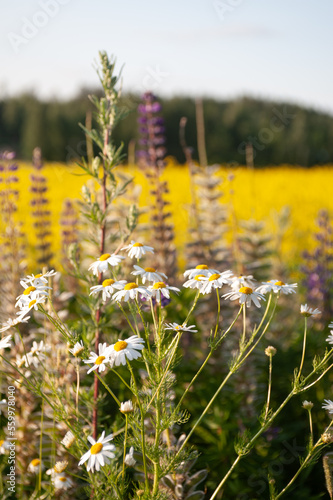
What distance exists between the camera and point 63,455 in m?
2.44

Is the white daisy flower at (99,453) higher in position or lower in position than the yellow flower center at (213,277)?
lower

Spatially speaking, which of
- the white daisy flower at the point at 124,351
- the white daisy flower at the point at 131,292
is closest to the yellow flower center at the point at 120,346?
the white daisy flower at the point at 124,351

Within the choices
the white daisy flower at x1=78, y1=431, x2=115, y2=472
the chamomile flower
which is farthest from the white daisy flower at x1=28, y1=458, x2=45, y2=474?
the chamomile flower

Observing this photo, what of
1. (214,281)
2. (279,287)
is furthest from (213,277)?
(279,287)

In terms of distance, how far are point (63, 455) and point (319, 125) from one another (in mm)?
29266

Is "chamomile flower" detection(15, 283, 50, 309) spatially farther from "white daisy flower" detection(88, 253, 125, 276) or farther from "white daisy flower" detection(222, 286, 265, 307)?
"white daisy flower" detection(222, 286, 265, 307)

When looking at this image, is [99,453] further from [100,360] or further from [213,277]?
[213,277]

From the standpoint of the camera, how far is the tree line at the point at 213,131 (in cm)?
2477

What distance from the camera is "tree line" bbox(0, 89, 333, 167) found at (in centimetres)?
2477

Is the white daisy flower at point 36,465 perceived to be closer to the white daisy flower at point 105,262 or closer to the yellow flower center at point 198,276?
the white daisy flower at point 105,262

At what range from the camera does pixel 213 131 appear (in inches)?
1000

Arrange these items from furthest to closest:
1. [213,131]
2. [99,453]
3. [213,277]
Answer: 1. [213,131]
2. [213,277]
3. [99,453]

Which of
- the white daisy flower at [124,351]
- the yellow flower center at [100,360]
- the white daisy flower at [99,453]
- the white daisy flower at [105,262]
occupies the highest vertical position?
the white daisy flower at [105,262]

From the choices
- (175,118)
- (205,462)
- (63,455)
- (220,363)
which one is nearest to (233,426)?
(205,462)
